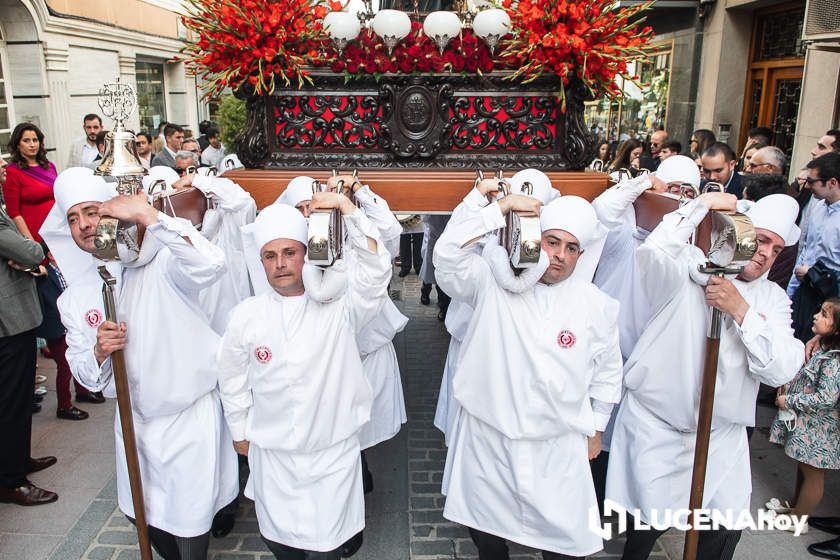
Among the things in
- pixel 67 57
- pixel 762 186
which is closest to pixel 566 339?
pixel 762 186

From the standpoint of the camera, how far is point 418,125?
368 centimetres

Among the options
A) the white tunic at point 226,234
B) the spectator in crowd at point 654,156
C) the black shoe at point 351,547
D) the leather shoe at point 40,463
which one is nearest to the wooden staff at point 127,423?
the white tunic at point 226,234

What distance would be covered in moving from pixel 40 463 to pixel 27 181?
245 cm

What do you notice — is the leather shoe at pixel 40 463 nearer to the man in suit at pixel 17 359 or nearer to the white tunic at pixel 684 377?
the man in suit at pixel 17 359

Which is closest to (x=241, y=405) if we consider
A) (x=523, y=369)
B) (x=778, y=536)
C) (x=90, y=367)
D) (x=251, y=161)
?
(x=90, y=367)

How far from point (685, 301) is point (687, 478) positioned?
85 centimetres

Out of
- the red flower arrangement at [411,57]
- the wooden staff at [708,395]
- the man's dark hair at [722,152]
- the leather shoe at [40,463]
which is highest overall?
the red flower arrangement at [411,57]

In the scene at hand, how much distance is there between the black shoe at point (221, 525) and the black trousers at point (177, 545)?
46 centimetres

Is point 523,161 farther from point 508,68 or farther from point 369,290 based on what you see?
point 369,290

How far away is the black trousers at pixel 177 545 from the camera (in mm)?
3010

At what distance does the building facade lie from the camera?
30.7ft

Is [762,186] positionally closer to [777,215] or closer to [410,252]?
[777,215]

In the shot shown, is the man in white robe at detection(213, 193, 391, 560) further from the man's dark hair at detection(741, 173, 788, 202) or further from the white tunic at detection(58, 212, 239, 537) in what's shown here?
the man's dark hair at detection(741, 173, 788, 202)

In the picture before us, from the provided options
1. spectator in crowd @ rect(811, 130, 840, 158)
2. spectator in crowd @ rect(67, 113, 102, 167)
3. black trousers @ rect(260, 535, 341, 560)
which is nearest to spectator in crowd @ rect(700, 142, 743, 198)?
spectator in crowd @ rect(811, 130, 840, 158)
